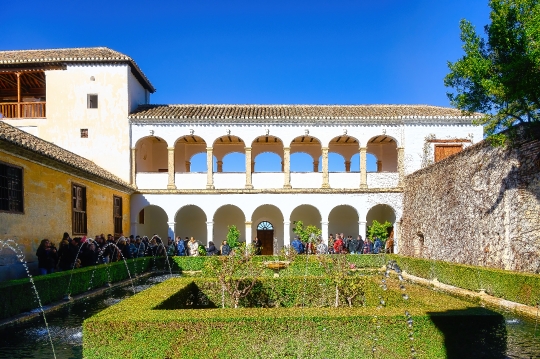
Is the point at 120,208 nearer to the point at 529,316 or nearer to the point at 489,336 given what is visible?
the point at 529,316

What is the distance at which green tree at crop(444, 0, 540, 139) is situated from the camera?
10648mm

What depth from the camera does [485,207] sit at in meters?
15.5

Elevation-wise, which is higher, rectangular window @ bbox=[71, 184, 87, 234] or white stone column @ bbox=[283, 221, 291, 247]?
rectangular window @ bbox=[71, 184, 87, 234]

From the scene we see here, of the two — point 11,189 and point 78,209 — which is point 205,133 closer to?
point 78,209

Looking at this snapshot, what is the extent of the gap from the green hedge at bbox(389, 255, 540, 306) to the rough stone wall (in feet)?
4.56

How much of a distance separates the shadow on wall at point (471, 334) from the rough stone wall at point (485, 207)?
26.1 feet

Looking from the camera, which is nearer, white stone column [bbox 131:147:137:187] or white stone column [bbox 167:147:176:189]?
white stone column [bbox 131:147:137:187]

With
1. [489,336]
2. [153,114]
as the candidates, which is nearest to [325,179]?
[153,114]

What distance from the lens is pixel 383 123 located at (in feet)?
81.0

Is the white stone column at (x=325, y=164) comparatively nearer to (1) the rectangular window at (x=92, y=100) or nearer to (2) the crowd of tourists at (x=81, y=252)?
(2) the crowd of tourists at (x=81, y=252)

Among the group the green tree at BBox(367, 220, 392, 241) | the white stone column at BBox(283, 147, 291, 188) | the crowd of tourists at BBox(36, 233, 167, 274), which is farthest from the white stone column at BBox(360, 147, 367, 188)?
the crowd of tourists at BBox(36, 233, 167, 274)

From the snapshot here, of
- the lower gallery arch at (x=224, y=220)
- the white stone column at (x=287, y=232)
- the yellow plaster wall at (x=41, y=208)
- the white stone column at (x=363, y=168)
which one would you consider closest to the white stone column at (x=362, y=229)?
the white stone column at (x=363, y=168)

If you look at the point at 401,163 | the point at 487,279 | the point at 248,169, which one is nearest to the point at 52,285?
the point at 487,279

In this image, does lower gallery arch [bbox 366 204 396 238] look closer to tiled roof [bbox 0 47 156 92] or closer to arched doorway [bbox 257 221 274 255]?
arched doorway [bbox 257 221 274 255]
